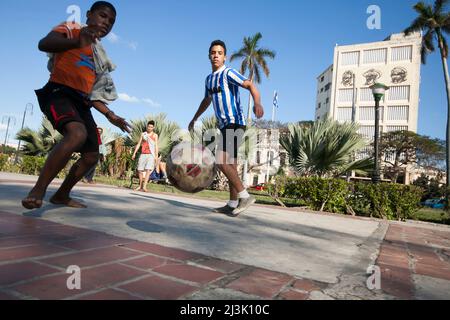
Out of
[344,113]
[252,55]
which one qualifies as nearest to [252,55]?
[252,55]

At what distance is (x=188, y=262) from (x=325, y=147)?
25.5ft

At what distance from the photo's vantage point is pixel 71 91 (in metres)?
2.71

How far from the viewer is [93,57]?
9.47 ft

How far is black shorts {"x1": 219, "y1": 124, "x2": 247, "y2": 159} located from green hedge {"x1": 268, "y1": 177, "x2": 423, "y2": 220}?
5135 millimetres

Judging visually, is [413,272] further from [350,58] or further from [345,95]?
[350,58]

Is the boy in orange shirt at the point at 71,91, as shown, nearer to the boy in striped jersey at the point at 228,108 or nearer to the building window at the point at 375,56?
the boy in striped jersey at the point at 228,108

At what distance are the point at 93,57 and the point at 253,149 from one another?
485 inches

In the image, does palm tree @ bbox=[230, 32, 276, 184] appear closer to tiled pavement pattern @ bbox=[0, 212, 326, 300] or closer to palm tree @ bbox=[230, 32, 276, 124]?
palm tree @ bbox=[230, 32, 276, 124]

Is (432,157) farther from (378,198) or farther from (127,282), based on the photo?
(127,282)

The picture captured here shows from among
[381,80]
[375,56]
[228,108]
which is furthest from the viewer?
[375,56]

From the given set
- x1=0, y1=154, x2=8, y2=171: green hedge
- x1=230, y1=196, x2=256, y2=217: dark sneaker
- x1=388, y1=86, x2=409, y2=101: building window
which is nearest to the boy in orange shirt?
x1=230, y1=196, x2=256, y2=217: dark sneaker

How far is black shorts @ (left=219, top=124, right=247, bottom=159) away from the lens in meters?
3.70

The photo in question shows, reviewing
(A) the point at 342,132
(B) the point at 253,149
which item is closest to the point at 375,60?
(B) the point at 253,149
